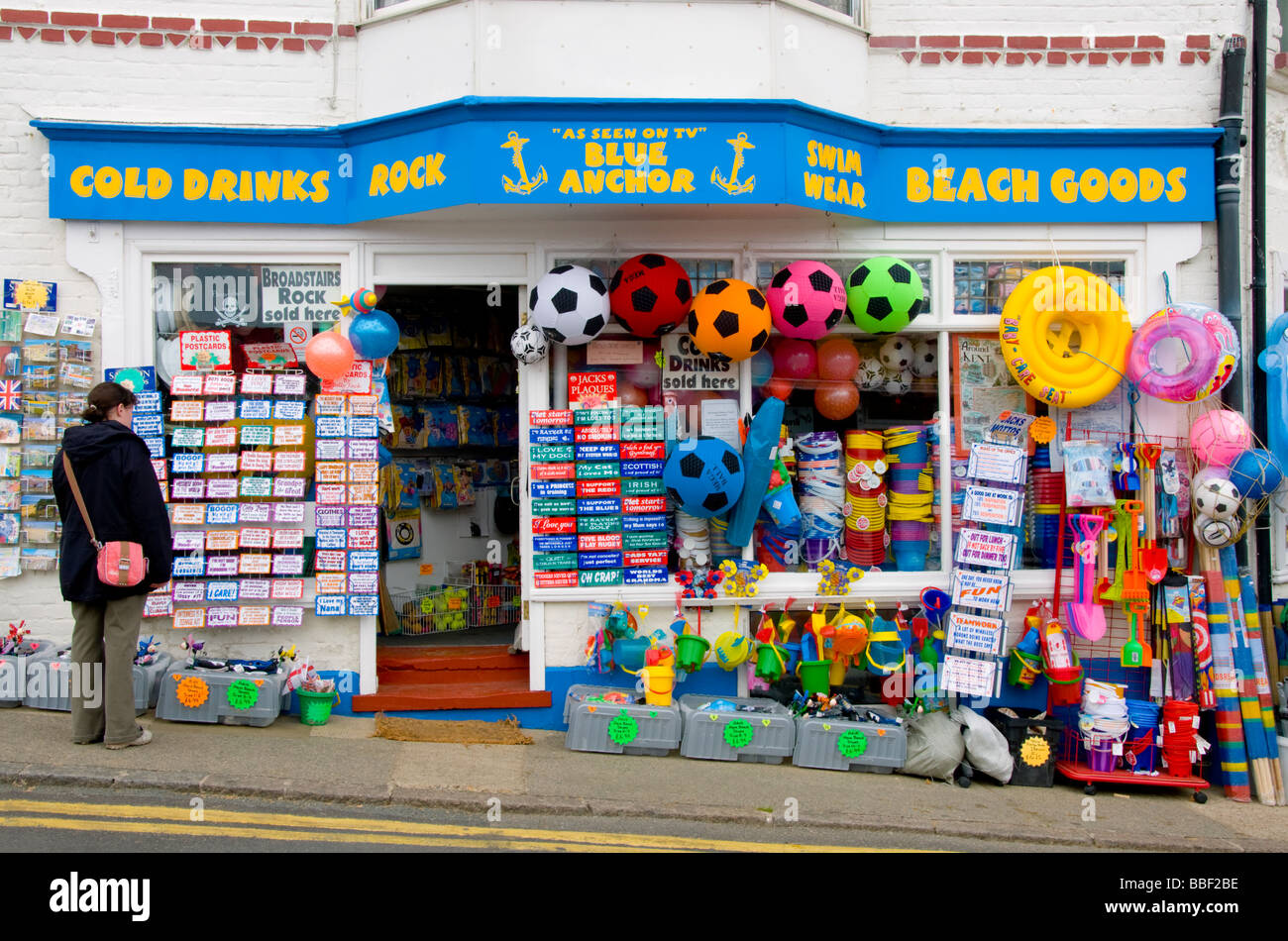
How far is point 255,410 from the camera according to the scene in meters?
7.50

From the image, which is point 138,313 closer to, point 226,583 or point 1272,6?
point 226,583

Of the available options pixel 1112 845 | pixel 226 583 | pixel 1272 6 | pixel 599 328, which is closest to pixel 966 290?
pixel 599 328

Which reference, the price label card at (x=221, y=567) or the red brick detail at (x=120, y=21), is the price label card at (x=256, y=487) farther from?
the red brick detail at (x=120, y=21)

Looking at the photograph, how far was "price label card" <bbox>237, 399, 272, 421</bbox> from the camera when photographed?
749 centimetres

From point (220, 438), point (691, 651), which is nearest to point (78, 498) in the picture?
point (220, 438)

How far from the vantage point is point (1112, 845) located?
6.03m

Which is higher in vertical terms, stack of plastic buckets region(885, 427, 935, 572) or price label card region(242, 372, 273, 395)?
price label card region(242, 372, 273, 395)

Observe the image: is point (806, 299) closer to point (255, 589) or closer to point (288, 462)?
point (288, 462)

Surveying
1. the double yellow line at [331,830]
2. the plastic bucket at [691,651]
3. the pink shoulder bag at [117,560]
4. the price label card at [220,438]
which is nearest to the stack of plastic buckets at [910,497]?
the plastic bucket at [691,651]


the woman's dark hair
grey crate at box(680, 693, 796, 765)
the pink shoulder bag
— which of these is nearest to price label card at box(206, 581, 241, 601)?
Result: the pink shoulder bag

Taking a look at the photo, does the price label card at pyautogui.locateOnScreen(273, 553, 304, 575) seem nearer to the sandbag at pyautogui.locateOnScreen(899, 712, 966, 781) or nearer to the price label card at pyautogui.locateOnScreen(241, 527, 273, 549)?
the price label card at pyautogui.locateOnScreen(241, 527, 273, 549)

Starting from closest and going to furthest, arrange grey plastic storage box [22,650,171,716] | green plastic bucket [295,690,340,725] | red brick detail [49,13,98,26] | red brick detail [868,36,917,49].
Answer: grey plastic storage box [22,650,171,716]
green plastic bucket [295,690,340,725]
red brick detail [49,13,98,26]
red brick detail [868,36,917,49]

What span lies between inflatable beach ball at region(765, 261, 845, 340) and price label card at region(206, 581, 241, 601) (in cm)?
419

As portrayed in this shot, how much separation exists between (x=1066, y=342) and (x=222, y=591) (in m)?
6.12
